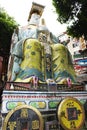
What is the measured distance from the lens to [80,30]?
8.58m

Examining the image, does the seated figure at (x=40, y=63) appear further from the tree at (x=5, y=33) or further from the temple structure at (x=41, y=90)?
the tree at (x=5, y=33)

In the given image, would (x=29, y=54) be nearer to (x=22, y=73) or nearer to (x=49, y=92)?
(x=22, y=73)

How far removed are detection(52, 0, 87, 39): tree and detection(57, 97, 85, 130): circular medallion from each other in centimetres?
382

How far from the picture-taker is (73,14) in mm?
8680

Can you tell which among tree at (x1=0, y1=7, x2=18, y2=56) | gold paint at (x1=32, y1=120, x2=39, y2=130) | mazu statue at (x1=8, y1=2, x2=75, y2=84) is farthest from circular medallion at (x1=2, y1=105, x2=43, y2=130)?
tree at (x1=0, y1=7, x2=18, y2=56)

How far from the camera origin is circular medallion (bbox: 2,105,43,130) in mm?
4434

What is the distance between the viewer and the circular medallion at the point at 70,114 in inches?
194

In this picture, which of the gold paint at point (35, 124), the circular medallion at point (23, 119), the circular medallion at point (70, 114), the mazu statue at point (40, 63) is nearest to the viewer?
the circular medallion at point (23, 119)

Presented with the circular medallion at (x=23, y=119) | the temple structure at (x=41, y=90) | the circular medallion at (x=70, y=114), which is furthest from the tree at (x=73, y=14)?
the circular medallion at (x=23, y=119)

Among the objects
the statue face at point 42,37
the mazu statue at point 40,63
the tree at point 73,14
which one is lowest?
the mazu statue at point 40,63

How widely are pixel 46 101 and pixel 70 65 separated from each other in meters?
2.52

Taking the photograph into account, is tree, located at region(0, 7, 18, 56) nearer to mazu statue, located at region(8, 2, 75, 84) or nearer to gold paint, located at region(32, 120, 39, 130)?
mazu statue, located at region(8, 2, 75, 84)

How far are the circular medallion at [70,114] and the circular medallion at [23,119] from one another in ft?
1.91

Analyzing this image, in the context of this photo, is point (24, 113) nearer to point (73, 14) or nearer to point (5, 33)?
point (73, 14)
